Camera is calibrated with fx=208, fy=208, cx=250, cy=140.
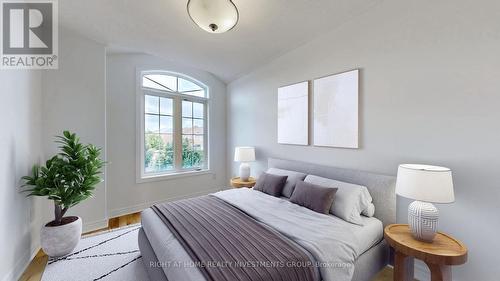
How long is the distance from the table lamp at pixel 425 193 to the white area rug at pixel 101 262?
238 cm

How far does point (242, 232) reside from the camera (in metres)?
1.67

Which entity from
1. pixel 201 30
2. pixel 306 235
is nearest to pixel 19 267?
pixel 306 235

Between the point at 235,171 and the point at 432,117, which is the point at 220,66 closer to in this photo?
the point at 235,171

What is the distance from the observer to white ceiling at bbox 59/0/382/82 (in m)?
2.23

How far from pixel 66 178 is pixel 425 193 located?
337 centimetres

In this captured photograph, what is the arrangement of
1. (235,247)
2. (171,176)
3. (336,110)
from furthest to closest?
1. (171,176)
2. (336,110)
3. (235,247)

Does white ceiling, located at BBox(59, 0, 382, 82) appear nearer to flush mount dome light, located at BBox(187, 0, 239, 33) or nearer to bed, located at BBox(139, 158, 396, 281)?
flush mount dome light, located at BBox(187, 0, 239, 33)

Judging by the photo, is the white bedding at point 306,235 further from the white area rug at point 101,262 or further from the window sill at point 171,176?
the window sill at point 171,176

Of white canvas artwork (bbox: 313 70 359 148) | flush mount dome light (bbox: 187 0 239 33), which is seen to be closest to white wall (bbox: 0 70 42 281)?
flush mount dome light (bbox: 187 0 239 33)

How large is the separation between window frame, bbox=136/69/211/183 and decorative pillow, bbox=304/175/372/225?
3034mm

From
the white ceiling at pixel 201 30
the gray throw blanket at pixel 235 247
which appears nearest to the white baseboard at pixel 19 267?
the gray throw blanket at pixel 235 247

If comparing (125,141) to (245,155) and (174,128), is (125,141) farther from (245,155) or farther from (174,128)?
(245,155)

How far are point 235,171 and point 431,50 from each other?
3635 mm

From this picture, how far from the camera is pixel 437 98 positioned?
1.86m
